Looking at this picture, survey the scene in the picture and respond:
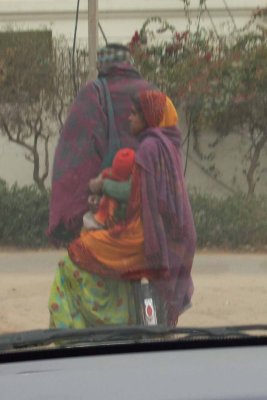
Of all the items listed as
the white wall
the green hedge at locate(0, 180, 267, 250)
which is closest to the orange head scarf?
the green hedge at locate(0, 180, 267, 250)

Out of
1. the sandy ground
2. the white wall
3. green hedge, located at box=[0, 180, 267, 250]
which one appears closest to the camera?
the sandy ground

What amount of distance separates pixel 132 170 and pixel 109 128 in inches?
10.6

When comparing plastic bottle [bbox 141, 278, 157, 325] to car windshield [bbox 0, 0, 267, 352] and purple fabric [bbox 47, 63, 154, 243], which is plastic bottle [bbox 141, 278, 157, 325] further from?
purple fabric [bbox 47, 63, 154, 243]

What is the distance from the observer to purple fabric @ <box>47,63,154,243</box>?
4.70 m

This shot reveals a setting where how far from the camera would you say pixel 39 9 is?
1341 centimetres

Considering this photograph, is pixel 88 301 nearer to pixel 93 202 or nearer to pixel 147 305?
pixel 147 305

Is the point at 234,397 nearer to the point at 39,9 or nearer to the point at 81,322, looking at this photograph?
the point at 81,322

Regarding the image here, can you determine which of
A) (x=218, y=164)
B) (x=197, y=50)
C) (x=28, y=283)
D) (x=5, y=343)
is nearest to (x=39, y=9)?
(x=197, y=50)

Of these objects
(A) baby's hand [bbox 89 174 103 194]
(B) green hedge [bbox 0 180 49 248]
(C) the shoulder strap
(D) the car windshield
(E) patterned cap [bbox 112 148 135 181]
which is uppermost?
(C) the shoulder strap

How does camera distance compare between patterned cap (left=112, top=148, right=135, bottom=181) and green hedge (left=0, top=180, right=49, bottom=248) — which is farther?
green hedge (left=0, top=180, right=49, bottom=248)

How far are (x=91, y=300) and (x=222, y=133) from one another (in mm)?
8101

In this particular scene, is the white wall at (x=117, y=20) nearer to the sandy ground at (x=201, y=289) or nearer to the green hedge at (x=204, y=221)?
the green hedge at (x=204, y=221)

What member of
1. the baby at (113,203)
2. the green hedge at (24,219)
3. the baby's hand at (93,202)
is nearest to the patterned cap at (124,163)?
the baby at (113,203)

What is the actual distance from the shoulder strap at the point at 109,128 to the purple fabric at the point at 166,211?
14cm
